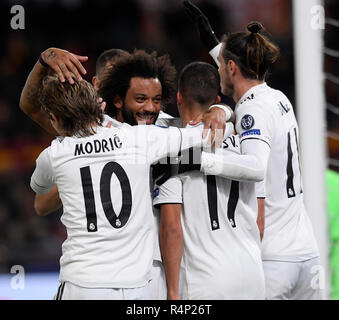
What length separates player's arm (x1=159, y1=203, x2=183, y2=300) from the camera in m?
2.86

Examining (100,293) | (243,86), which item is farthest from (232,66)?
(100,293)

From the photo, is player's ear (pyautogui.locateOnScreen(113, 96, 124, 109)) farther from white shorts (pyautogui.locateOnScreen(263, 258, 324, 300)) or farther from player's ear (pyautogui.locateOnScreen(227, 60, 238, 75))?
white shorts (pyautogui.locateOnScreen(263, 258, 324, 300))

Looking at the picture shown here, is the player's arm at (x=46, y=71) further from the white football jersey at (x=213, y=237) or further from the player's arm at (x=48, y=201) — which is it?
the white football jersey at (x=213, y=237)

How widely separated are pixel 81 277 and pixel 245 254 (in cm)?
72

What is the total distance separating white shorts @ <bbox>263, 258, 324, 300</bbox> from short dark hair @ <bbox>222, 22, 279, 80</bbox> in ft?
3.07

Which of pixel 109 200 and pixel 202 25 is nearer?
pixel 109 200

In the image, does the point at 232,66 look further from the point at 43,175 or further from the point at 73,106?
the point at 43,175

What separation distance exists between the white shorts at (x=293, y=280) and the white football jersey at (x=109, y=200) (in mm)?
767

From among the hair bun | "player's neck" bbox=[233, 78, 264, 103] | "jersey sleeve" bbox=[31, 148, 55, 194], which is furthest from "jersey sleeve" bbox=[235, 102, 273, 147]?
"jersey sleeve" bbox=[31, 148, 55, 194]

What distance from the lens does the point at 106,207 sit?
2701 millimetres

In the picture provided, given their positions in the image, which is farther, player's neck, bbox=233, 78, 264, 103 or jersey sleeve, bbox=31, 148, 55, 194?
player's neck, bbox=233, 78, 264, 103

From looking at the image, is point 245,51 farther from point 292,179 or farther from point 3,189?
point 3,189

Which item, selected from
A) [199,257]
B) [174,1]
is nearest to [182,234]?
[199,257]

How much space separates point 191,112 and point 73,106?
557 mm
